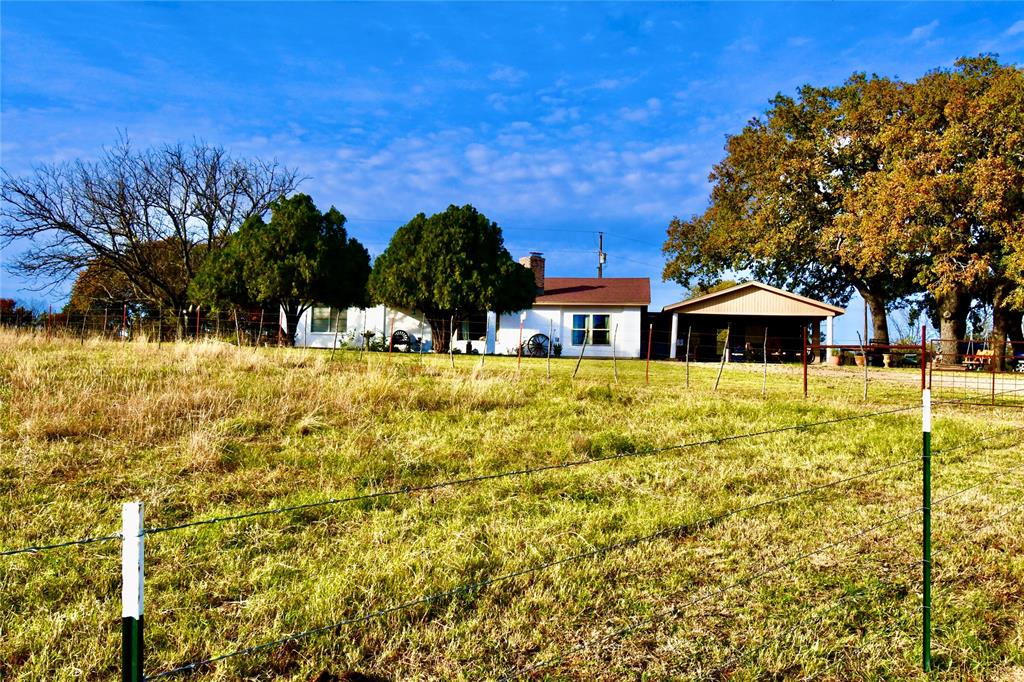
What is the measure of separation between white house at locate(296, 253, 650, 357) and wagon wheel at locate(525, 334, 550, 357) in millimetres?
89

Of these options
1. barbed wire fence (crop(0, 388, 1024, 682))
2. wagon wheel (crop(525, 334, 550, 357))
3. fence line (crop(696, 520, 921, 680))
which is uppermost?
wagon wheel (crop(525, 334, 550, 357))

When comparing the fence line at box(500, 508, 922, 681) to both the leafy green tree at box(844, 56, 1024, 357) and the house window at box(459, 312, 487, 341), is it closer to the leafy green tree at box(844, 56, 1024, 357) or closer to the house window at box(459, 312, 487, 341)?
the leafy green tree at box(844, 56, 1024, 357)

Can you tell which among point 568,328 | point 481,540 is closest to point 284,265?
point 568,328

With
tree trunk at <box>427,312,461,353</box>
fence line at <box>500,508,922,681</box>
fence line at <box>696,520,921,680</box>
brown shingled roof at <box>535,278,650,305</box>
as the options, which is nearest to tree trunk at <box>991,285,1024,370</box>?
brown shingled roof at <box>535,278,650,305</box>

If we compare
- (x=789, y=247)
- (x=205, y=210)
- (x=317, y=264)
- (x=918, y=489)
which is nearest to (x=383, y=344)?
(x=317, y=264)

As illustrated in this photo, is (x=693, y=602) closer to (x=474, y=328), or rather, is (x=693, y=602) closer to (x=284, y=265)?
(x=284, y=265)

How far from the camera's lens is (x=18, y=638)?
3119mm

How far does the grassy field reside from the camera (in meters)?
3.17

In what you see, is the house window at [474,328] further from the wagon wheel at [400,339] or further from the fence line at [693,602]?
the fence line at [693,602]

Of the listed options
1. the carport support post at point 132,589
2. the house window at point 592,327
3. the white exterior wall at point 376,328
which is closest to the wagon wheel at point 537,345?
the house window at point 592,327

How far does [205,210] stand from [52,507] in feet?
97.8

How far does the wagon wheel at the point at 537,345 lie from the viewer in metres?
28.7

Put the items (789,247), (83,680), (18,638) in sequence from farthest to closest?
1. (789,247)
2. (18,638)
3. (83,680)

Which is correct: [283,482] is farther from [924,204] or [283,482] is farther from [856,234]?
[856,234]
